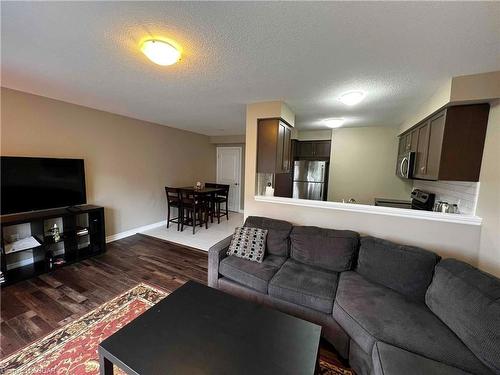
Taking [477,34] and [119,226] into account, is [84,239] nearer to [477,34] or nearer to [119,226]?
[119,226]

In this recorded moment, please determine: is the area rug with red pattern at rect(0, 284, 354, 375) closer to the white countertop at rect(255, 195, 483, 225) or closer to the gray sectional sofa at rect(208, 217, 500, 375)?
the gray sectional sofa at rect(208, 217, 500, 375)

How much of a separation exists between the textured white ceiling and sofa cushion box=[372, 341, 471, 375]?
1.97 metres

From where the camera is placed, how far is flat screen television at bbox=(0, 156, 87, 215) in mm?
2525

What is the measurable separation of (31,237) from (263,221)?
3.15 meters

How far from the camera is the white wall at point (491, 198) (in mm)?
1802

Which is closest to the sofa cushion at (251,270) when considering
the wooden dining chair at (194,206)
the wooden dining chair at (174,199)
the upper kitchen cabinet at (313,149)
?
the wooden dining chair at (194,206)

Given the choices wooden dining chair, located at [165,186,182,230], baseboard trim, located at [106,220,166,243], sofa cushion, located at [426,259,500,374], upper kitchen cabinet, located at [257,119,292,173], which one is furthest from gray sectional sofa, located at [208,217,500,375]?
baseboard trim, located at [106,220,166,243]

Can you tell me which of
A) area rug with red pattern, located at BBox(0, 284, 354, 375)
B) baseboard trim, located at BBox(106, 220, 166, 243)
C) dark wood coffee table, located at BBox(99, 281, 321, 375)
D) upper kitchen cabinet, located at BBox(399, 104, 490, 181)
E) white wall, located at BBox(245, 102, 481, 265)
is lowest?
area rug with red pattern, located at BBox(0, 284, 354, 375)

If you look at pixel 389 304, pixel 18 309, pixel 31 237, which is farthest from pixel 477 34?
pixel 31 237

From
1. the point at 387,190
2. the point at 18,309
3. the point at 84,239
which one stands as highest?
the point at 387,190

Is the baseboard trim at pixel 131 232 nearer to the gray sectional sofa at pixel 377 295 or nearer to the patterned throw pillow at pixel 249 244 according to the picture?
the gray sectional sofa at pixel 377 295

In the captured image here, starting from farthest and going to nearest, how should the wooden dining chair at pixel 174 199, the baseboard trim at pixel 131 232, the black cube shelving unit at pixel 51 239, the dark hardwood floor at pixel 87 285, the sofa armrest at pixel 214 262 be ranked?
Answer: the wooden dining chair at pixel 174 199 < the baseboard trim at pixel 131 232 < the black cube shelving unit at pixel 51 239 < the sofa armrest at pixel 214 262 < the dark hardwood floor at pixel 87 285

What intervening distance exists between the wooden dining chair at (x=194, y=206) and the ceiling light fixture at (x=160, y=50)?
3.05 m

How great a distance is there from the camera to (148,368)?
3.45 feet
